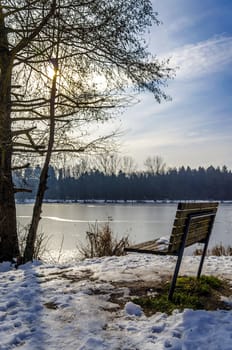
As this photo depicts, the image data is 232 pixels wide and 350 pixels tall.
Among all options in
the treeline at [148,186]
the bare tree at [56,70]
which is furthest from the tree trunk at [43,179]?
the treeline at [148,186]

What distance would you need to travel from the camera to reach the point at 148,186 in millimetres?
76562

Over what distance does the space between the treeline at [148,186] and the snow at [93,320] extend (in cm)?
6169

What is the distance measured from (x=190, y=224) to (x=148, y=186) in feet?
241

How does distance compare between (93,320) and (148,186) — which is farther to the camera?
(148,186)

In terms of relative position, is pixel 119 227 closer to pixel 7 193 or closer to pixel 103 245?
pixel 103 245

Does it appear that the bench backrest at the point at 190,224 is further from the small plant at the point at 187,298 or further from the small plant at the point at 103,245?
the small plant at the point at 103,245

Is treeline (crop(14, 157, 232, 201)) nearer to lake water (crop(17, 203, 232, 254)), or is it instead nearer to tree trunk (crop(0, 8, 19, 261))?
lake water (crop(17, 203, 232, 254))

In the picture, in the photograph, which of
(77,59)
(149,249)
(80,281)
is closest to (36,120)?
(77,59)

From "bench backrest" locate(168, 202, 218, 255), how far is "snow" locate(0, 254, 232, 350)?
2.04 feet

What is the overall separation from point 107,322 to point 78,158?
4.70 metres

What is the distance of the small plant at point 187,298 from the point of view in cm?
322

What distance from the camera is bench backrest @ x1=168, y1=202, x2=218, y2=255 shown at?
10.7 ft

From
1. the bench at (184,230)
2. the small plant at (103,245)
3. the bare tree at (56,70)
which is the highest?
the bare tree at (56,70)

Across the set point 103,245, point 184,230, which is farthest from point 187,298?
point 103,245
